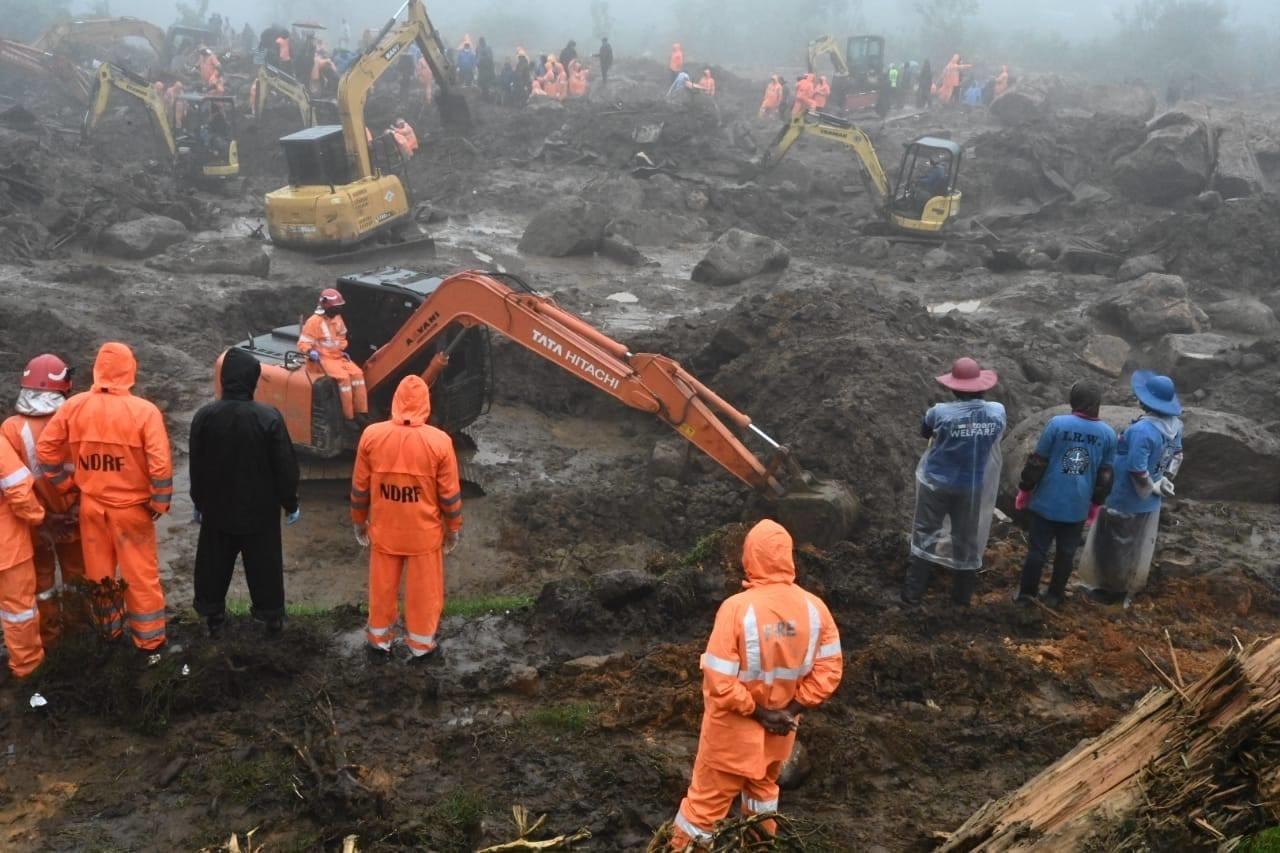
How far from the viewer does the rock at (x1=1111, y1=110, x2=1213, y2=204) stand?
21.9 m

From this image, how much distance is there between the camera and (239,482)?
6.02m

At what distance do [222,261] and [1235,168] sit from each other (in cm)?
1912

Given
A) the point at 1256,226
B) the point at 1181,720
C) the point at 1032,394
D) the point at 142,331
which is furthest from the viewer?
the point at 1256,226

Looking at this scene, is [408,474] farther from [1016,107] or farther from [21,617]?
[1016,107]

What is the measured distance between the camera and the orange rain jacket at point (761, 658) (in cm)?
421

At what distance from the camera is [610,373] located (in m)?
8.28

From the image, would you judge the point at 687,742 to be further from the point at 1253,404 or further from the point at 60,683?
the point at 1253,404

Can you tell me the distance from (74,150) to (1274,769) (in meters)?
25.0

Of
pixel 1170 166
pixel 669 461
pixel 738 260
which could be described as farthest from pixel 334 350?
pixel 1170 166

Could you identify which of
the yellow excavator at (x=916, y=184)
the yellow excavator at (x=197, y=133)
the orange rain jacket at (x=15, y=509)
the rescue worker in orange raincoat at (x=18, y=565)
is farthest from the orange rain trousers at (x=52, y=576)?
the yellow excavator at (x=197, y=133)

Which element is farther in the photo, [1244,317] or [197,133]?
[197,133]

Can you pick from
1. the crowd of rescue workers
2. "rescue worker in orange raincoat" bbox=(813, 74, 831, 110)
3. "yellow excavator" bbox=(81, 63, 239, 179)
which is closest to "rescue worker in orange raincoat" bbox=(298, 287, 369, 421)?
the crowd of rescue workers

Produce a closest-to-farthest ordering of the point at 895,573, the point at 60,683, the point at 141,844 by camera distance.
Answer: the point at 141,844 < the point at 60,683 < the point at 895,573

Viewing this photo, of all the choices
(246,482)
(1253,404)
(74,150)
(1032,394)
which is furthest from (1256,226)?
(74,150)
